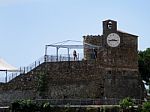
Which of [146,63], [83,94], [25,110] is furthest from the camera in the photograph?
[146,63]

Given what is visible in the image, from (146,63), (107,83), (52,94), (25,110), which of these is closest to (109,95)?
(107,83)

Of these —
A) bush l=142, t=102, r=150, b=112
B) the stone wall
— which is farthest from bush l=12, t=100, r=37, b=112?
bush l=142, t=102, r=150, b=112

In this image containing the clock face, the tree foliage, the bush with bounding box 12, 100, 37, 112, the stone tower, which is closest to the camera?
the bush with bounding box 12, 100, 37, 112

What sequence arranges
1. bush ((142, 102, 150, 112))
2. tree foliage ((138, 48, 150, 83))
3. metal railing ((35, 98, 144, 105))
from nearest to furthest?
bush ((142, 102, 150, 112))
metal railing ((35, 98, 144, 105))
tree foliage ((138, 48, 150, 83))

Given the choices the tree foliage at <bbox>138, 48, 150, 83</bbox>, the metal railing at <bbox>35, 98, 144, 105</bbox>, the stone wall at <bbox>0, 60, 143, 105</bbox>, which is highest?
the tree foliage at <bbox>138, 48, 150, 83</bbox>

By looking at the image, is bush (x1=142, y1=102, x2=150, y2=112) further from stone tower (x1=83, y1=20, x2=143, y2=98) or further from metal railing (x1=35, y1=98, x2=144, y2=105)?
stone tower (x1=83, y1=20, x2=143, y2=98)

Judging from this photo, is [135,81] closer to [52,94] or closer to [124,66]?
[124,66]

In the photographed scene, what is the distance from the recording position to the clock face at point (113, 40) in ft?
202

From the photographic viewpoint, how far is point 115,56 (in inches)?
2432

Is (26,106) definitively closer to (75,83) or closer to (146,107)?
(75,83)

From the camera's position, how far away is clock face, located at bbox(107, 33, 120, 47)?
61.7 metres

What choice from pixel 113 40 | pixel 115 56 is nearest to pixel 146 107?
pixel 115 56

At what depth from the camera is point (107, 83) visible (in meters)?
61.0

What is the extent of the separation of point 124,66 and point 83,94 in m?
6.33
